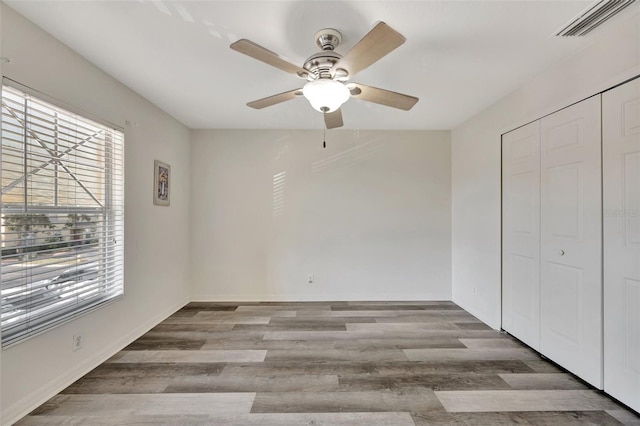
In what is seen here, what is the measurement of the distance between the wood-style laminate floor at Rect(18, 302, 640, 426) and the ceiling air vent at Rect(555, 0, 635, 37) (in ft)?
8.25

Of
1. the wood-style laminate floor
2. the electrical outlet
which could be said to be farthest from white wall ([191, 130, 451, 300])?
the electrical outlet

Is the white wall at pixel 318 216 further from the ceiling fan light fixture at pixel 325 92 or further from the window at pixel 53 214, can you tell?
the ceiling fan light fixture at pixel 325 92

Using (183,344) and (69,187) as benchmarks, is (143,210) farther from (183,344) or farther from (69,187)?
(183,344)

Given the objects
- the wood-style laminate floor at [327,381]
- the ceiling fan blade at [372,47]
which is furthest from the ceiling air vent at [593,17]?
the wood-style laminate floor at [327,381]

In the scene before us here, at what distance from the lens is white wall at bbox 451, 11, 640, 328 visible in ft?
6.31

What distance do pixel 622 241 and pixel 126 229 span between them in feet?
13.1

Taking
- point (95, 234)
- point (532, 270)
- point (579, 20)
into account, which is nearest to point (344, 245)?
point (532, 270)

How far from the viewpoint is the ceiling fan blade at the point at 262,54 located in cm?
151

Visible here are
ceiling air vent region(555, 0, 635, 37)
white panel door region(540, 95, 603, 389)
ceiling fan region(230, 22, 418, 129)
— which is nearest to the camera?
ceiling fan region(230, 22, 418, 129)

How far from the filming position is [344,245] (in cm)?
414

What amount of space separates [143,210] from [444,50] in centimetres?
318

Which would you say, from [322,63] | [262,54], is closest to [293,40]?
[322,63]

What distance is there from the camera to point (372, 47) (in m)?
1.52

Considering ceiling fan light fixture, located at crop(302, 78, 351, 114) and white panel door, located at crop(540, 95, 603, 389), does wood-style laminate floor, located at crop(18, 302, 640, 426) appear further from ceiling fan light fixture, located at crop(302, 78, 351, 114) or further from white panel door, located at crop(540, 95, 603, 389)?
ceiling fan light fixture, located at crop(302, 78, 351, 114)
